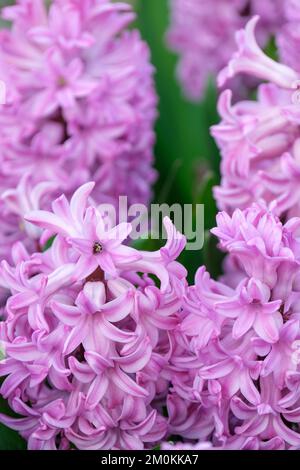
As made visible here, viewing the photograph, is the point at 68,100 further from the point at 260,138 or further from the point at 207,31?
the point at 207,31

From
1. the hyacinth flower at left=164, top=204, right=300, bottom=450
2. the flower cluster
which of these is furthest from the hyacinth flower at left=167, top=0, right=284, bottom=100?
the hyacinth flower at left=164, top=204, right=300, bottom=450

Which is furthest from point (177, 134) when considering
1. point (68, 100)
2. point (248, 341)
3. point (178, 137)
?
point (248, 341)

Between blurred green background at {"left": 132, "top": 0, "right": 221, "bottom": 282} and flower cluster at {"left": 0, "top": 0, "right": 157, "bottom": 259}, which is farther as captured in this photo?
blurred green background at {"left": 132, "top": 0, "right": 221, "bottom": 282}

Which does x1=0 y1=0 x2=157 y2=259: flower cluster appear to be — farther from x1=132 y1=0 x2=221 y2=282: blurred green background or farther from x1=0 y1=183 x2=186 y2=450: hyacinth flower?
x1=0 y1=183 x2=186 y2=450: hyacinth flower

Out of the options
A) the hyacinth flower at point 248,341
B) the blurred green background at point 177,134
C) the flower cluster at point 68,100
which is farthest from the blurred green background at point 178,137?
the hyacinth flower at point 248,341

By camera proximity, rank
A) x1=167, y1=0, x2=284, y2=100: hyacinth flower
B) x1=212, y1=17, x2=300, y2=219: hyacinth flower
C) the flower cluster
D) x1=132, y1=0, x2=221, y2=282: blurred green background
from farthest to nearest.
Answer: x1=167, y1=0, x2=284, y2=100: hyacinth flower, x1=132, y1=0, x2=221, y2=282: blurred green background, the flower cluster, x1=212, y1=17, x2=300, y2=219: hyacinth flower
